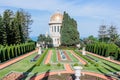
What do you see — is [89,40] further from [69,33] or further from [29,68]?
[29,68]

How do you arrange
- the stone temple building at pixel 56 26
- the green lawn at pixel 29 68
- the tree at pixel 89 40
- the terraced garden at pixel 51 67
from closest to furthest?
the terraced garden at pixel 51 67 < the green lawn at pixel 29 68 < the tree at pixel 89 40 < the stone temple building at pixel 56 26

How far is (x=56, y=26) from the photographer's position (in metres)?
74.7

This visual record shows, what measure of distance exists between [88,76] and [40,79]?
Answer: 11.4 ft

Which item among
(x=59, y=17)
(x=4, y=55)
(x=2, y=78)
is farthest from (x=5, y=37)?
(x=59, y=17)

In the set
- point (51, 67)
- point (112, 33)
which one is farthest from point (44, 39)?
point (51, 67)

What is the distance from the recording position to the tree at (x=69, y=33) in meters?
57.5

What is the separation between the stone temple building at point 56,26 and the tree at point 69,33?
586 inches

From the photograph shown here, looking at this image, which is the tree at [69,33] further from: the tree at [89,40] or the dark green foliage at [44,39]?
the tree at [89,40]

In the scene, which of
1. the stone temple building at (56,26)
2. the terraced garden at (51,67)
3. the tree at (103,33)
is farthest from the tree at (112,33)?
the terraced garden at (51,67)

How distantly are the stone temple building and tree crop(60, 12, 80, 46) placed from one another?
A: 48.8 feet

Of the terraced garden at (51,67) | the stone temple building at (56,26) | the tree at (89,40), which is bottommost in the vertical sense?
the terraced garden at (51,67)

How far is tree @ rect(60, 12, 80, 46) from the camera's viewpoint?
57.5m

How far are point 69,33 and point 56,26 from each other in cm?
1741

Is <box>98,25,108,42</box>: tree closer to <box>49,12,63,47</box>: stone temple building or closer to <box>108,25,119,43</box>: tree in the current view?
<box>108,25,119,43</box>: tree
